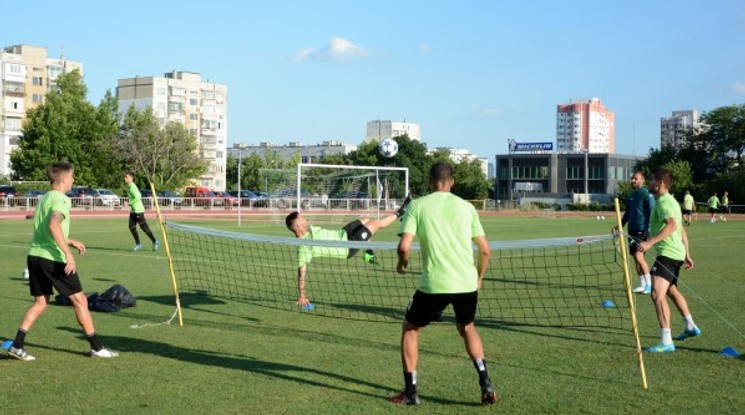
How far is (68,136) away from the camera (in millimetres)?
80125

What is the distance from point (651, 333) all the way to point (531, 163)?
114861 mm

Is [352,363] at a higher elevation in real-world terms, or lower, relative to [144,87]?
lower

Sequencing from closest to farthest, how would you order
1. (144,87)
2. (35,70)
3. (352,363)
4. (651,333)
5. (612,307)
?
1. (352,363)
2. (651,333)
3. (612,307)
4. (35,70)
5. (144,87)

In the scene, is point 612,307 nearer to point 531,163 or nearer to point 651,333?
point 651,333

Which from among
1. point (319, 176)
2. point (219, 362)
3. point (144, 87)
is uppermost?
point (144, 87)

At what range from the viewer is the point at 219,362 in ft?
28.8

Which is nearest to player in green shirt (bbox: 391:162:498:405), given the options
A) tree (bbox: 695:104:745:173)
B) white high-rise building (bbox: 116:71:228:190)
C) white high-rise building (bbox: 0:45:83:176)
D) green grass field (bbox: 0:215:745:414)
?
green grass field (bbox: 0:215:745:414)

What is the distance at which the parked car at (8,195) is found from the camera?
177ft

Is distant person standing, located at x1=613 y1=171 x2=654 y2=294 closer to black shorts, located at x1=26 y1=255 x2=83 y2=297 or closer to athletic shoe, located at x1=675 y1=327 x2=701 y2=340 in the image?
athletic shoe, located at x1=675 y1=327 x2=701 y2=340

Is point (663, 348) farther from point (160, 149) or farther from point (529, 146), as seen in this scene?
point (529, 146)

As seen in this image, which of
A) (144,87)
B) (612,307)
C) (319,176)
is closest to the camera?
(612,307)

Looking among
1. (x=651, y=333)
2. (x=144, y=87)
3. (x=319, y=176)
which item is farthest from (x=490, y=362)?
(x=144, y=87)

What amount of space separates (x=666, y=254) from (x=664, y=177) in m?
1.10

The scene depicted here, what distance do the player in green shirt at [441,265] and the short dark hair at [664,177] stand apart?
4.10 meters
